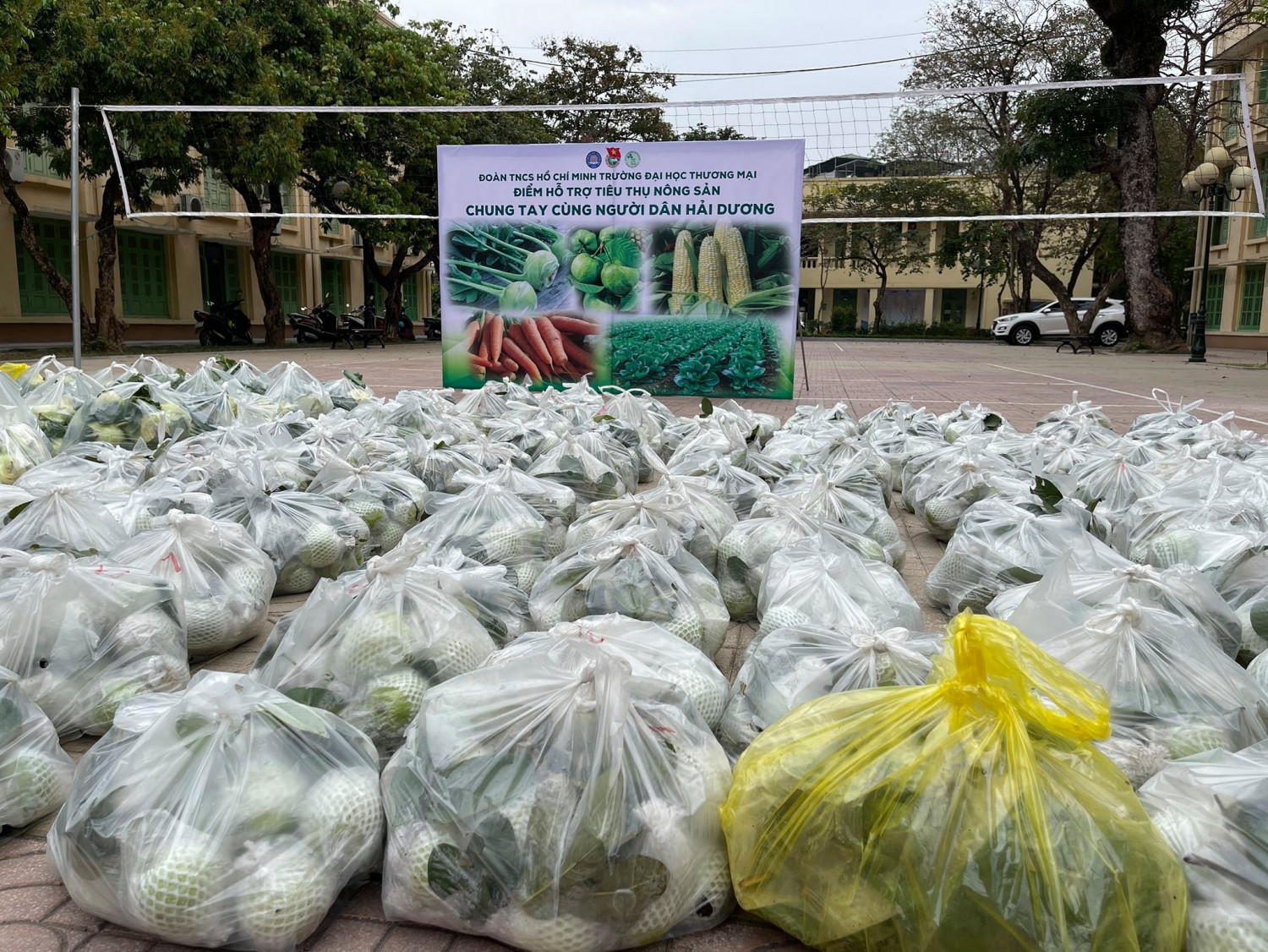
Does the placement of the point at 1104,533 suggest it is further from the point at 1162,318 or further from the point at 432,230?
the point at 432,230

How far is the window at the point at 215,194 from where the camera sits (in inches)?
876

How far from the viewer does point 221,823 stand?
1464mm

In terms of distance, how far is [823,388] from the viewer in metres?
10.3

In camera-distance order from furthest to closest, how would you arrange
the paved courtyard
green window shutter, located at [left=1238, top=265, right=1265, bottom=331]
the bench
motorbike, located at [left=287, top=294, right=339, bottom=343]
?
green window shutter, located at [left=1238, top=265, right=1265, bottom=331] < motorbike, located at [left=287, top=294, right=339, bottom=343] < the bench < the paved courtyard

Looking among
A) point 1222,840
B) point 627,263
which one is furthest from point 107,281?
point 1222,840

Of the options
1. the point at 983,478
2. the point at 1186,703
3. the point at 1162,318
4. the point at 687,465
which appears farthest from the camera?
the point at 1162,318

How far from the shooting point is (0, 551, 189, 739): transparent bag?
2.15 meters

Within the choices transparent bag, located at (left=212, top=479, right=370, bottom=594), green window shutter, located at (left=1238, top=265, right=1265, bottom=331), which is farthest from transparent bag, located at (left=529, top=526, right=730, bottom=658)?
green window shutter, located at (left=1238, top=265, right=1265, bottom=331)

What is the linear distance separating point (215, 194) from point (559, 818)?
24.4 metres

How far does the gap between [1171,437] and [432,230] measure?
20347 millimetres

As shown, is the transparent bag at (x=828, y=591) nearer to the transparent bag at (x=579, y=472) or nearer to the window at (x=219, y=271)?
the transparent bag at (x=579, y=472)

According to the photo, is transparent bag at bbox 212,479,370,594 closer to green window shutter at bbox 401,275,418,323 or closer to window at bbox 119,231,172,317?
window at bbox 119,231,172,317

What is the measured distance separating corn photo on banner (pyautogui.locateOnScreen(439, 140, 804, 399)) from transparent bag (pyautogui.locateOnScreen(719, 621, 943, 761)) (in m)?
6.76

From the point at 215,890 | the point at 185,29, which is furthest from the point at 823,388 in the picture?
the point at 185,29
